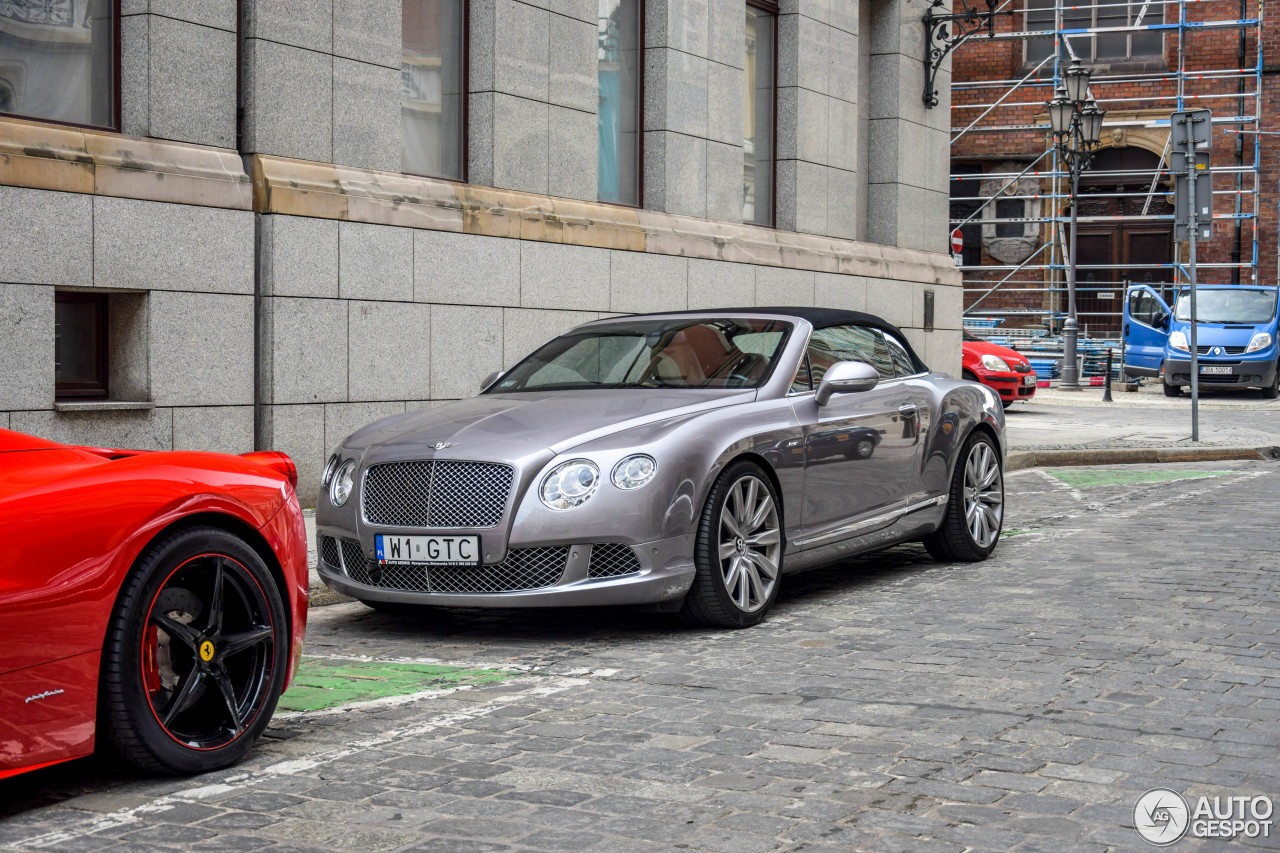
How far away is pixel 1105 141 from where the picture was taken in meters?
37.2

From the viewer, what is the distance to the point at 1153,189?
36625mm

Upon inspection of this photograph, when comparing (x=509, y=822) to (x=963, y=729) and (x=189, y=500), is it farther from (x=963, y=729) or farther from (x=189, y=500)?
(x=963, y=729)

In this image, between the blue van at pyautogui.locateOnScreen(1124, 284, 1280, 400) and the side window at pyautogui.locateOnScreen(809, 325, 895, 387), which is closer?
the side window at pyautogui.locateOnScreen(809, 325, 895, 387)

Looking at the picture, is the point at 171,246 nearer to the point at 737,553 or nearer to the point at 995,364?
the point at 737,553

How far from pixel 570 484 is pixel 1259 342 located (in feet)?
80.9

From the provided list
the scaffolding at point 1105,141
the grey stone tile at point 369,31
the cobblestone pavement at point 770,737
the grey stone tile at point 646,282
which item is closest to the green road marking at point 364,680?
the cobblestone pavement at point 770,737

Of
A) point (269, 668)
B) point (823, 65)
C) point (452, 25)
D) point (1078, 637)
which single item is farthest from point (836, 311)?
point (823, 65)

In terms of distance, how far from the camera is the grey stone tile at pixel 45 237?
30.1ft

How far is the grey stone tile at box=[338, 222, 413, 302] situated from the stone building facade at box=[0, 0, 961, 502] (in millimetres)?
19

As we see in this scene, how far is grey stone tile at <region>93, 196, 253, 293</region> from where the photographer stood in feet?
31.9

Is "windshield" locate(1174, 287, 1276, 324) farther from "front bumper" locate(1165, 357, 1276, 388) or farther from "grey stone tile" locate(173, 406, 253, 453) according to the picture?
"grey stone tile" locate(173, 406, 253, 453)

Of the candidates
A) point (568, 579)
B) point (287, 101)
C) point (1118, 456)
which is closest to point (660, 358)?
point (568, 579)

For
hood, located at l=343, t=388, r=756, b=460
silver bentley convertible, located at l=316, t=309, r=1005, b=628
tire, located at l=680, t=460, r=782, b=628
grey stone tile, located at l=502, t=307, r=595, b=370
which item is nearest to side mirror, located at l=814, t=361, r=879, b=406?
silver bentley convertible, located at l=316, t=309, r=1005, b=628

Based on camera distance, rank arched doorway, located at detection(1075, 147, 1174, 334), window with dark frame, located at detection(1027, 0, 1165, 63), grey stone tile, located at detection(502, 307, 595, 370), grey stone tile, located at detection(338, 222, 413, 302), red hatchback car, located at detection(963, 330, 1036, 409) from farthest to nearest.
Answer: window with dark frame, located at detection(1027, 0, 1165, 63), arched doorway, located at detection(1075, 147, 1174, 334), red hatchback car, located at detection(963, 330, 1036, 409), grey stone tile, located at detection(502, 307, 595, 370), grey stone tile, located at detection(338, 222, 413, 302)
